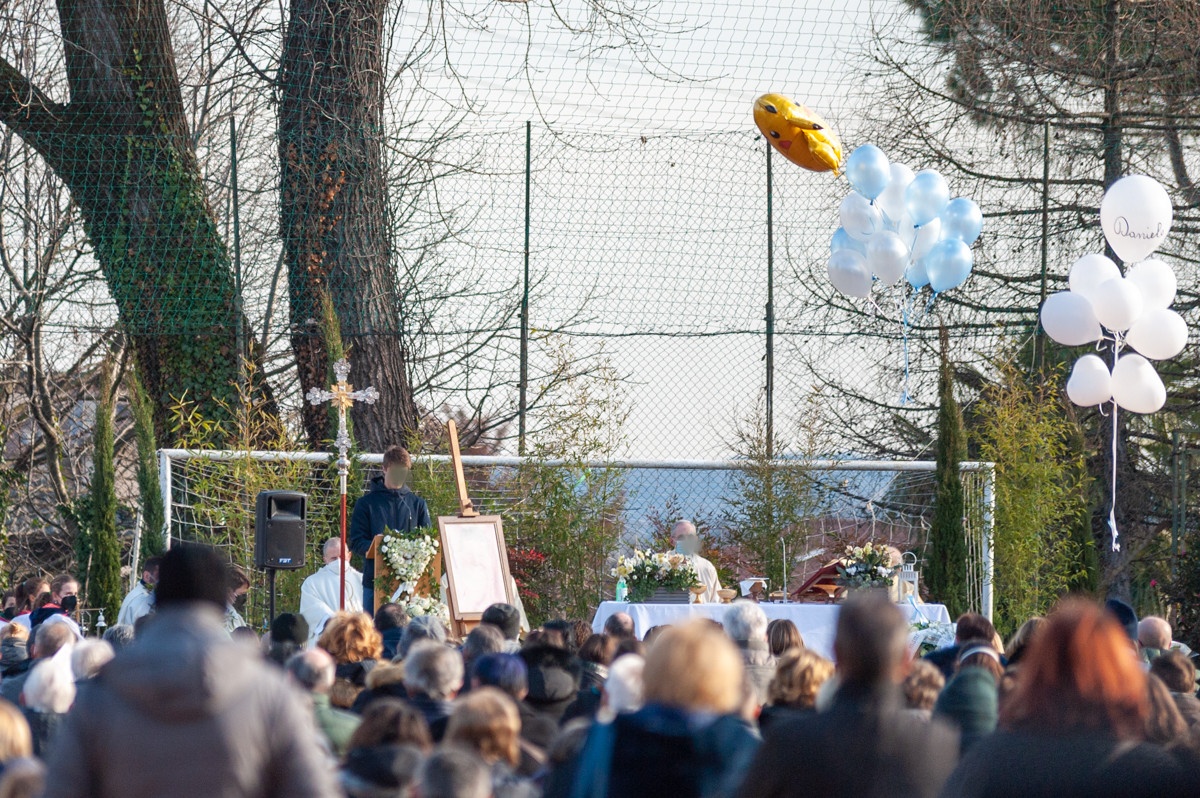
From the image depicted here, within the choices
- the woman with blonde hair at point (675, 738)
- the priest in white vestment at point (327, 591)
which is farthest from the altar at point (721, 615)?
the woman with blonde hair at point (675, 738)

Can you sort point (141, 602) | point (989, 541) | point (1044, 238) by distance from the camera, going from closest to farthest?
point (141, 602)
point (989, 541)
point (1044, 238)

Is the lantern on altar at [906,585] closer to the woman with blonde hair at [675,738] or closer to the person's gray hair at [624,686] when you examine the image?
the person's gray hair at [624,686]

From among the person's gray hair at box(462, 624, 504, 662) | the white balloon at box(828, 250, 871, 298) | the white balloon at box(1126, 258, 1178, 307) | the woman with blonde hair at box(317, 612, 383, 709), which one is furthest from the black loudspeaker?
the white balloon at box(1126, 258, 1178, 307)

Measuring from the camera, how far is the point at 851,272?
11.3 m

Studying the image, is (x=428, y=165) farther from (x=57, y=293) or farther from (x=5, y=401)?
(x=5, y=401)

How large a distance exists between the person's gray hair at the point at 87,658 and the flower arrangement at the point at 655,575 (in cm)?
484

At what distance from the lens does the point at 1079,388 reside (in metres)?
10.5

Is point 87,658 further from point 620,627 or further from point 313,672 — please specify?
point 620,627

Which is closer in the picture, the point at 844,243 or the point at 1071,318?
the point at 1071,318

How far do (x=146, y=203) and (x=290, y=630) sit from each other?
7171 mm

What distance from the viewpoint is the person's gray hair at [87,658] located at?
569 cm

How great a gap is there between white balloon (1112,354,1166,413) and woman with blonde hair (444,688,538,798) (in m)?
7.53

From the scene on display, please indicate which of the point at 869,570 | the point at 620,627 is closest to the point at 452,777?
the point at 620,627

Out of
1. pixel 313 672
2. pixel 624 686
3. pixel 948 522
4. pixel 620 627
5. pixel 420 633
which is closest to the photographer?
pixel 624 686
